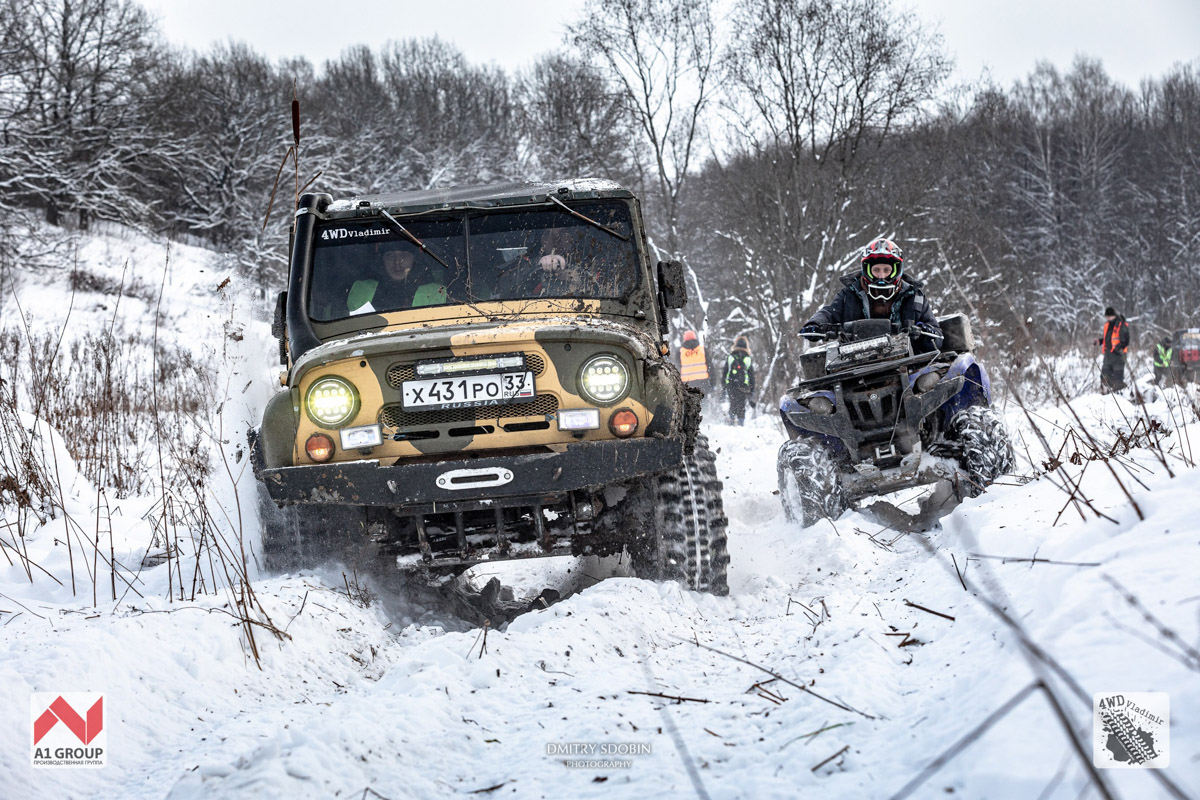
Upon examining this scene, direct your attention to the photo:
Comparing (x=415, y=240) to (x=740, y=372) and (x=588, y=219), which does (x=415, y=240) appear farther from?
(x=740, y=372)

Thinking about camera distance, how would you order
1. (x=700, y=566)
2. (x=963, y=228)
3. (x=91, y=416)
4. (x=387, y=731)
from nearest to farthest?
1. (x=387, y=731)
2. (x=700, y=566)
3. (x=91, y=416)
4. (x=963, y=228)

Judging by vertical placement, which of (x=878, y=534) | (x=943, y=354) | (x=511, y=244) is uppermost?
(x=511, y=244)

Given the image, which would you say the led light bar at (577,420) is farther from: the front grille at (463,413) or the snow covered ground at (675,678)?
the snow covered ground at (675,678)

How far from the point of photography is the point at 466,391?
11.9ft

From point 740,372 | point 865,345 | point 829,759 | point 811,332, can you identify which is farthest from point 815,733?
point 740,372

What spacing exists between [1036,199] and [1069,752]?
40.2m

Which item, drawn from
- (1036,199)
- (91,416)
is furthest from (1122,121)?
(91,416)

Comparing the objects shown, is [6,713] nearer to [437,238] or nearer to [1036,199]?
[437,238]

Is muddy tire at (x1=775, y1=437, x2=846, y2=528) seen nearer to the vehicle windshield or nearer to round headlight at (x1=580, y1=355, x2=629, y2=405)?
the vehicle windshield

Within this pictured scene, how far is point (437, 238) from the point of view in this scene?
445 centimetres

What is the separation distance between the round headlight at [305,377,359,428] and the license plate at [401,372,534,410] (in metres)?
0.23

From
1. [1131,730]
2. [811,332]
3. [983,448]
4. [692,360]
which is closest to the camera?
[1131,730]

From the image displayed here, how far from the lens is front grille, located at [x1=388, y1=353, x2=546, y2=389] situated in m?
3.64

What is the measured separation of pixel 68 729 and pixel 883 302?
5.21 metres
